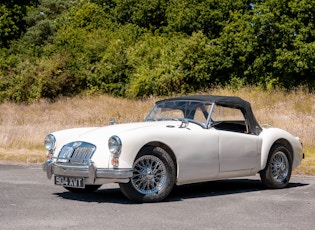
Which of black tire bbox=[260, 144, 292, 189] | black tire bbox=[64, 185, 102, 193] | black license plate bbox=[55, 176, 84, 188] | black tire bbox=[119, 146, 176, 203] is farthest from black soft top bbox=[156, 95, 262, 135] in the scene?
black license plate bbox=[55, 176, 84, 188]

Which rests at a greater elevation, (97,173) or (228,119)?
(228,119)

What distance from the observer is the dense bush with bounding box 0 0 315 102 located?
38.0 metres

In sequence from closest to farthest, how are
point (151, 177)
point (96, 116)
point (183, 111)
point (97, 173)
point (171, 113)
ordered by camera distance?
point (97, 173), point (151, 177), point (183, 111), point (171, 113), point (96, 116)

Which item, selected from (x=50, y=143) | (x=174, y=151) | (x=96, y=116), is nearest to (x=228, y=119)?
(x=174, y=151)

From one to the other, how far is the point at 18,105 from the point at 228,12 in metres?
16.8

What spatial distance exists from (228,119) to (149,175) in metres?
2.24

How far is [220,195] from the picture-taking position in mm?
9680

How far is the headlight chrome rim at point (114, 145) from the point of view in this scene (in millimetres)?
8445

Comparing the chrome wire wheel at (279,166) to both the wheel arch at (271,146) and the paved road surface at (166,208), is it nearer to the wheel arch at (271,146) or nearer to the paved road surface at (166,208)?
the wheel arch at (271,146)

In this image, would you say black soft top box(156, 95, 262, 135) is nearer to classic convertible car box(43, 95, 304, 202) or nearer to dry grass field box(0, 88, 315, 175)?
classic convertible car box(43, 95, 304, 202)

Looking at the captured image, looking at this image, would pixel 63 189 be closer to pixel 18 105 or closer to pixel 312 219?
pixel 312 219

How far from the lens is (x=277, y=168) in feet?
34.8

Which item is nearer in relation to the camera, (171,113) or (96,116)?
(171,113)

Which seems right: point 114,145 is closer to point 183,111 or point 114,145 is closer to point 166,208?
point 166,208
